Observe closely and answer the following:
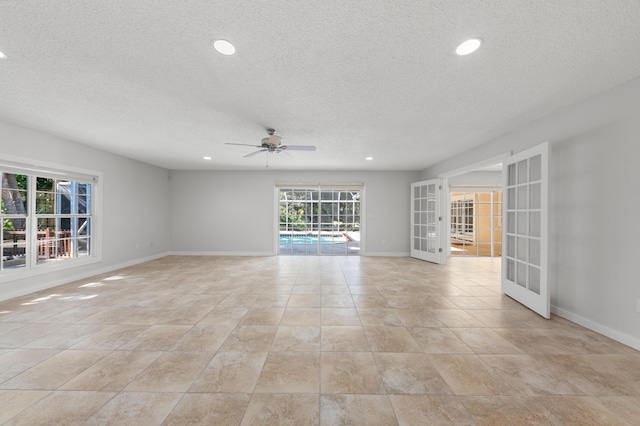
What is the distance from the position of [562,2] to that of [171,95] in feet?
10.4

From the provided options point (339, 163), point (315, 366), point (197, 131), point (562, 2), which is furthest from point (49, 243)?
point (562, 2)

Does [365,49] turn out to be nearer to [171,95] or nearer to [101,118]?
[171,95]

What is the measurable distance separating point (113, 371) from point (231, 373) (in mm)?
916

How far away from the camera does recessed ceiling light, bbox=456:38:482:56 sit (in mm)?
1691

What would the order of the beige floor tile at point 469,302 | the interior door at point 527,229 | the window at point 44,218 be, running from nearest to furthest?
the interior door at point 527,229
the beige floor tile at point 469,302
the window at point 44,218

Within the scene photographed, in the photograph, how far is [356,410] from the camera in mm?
1486

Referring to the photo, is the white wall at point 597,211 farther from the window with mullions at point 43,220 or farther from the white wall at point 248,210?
the window with mullions at point 43,220

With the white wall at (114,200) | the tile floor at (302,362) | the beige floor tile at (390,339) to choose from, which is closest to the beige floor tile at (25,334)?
the tile floor at (302,362)

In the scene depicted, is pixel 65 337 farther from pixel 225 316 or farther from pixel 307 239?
pixel 307 239

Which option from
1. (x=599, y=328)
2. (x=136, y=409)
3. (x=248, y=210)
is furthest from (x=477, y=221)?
(x=136, y=409)

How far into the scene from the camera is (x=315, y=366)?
6.23ft

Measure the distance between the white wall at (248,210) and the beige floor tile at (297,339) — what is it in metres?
4.50

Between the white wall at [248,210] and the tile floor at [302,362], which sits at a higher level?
the white wall at [248,210]

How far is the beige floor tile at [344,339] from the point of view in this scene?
216 cm
